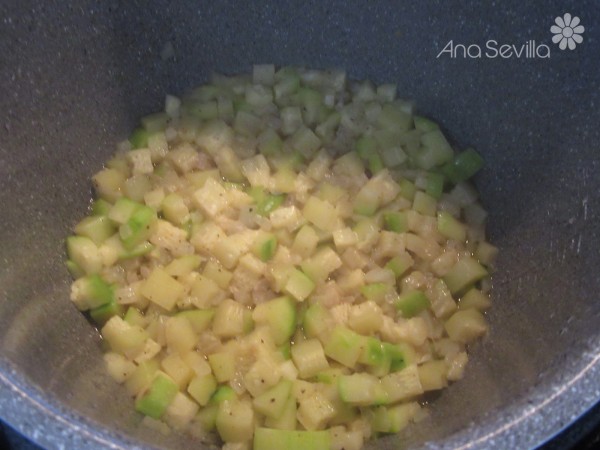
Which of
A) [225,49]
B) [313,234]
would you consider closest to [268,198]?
[313,234]

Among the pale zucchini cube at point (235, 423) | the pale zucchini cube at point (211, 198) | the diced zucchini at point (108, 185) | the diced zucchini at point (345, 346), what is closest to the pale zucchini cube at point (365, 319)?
the diced zucchini at point (345, 346)

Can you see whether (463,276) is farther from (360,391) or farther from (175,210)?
(175,210)

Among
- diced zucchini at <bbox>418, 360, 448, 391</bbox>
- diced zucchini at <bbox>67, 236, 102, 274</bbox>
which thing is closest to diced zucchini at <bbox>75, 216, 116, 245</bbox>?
diced zucchini at <bbox>67, 236, 102, 274</bbox>

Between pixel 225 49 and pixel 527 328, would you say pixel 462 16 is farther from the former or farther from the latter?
pixel 527 328

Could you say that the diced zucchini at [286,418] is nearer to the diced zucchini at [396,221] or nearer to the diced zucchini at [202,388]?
the diced zucchini at [202,388]

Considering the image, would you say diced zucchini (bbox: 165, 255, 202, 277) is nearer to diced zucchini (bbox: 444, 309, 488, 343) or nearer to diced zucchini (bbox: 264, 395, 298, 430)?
diced zucchini (bbox: 264, 395, 298, 430)

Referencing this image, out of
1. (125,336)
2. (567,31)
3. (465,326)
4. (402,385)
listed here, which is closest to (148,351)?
(125,336)
